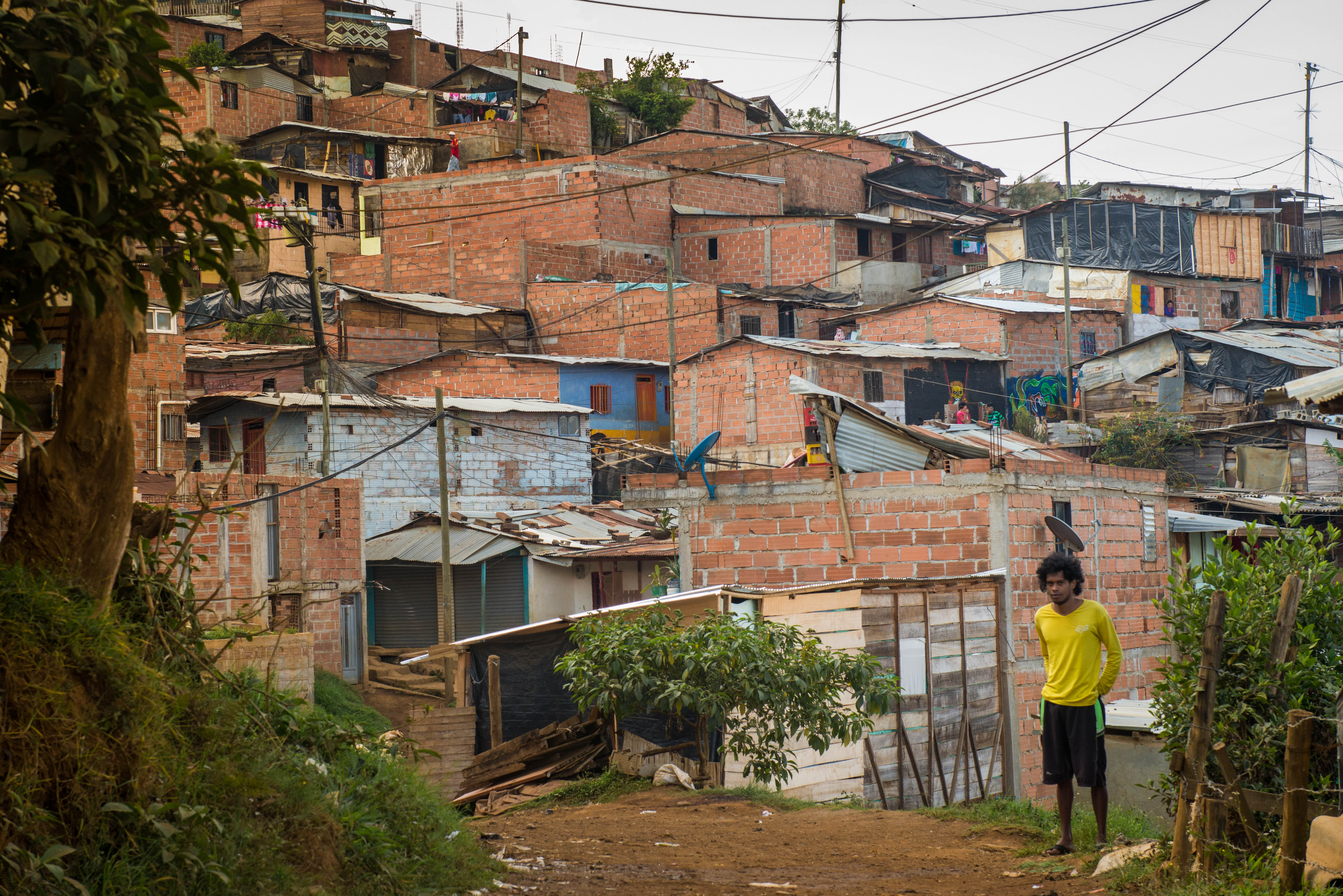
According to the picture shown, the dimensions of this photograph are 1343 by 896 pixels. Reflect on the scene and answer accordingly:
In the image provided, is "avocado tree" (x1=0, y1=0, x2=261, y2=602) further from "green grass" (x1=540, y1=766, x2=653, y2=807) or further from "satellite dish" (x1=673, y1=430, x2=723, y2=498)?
"satellite dish" (x1=673, y1=430, x2=723, y2=498)

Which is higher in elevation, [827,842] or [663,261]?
[663,261]

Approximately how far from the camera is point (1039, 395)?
33.8 m

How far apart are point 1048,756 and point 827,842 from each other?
5.31ft

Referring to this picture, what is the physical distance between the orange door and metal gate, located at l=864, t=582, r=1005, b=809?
71.8 feet

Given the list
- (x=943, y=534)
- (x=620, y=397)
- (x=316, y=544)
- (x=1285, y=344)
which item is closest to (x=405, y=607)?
(x=316, y=544)

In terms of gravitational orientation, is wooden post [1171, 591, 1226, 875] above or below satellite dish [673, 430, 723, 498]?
below

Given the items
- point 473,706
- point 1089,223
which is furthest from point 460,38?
point 473,706

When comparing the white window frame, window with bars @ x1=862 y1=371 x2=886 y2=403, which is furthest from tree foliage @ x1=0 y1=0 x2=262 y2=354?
window with bars @ x1=862 y1=371 x2=886 y2=403

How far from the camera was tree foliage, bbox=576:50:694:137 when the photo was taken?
4491 centimetres

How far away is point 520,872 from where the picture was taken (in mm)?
6543

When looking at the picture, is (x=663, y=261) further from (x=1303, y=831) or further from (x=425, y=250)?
(x=1303, y=831)

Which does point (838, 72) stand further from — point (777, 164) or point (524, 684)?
point (524, 684)

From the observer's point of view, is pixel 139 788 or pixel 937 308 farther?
pixel 937 308

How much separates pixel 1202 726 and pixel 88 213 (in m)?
5.01
